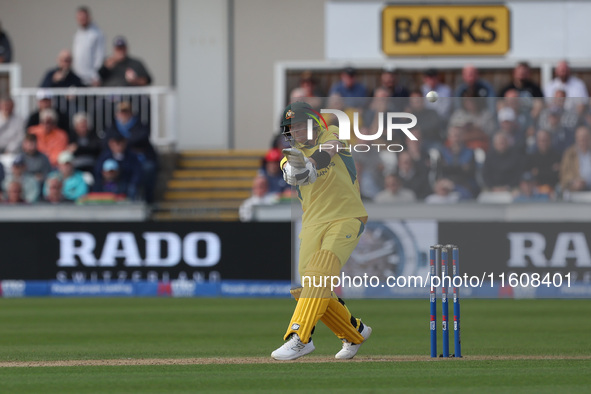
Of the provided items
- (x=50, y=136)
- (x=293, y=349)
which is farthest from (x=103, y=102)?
(x=293, y=349)

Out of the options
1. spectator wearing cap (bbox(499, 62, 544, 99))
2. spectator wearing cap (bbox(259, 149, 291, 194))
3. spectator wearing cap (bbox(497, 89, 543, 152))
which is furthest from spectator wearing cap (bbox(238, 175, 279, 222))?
spectator wearing cap (bbox(497, 89, 543, 152))

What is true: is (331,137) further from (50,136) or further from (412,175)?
(50,136)

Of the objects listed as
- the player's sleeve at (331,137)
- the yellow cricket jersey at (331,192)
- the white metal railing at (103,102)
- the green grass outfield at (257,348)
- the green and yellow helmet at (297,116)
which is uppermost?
the white metal railing at (103,102)

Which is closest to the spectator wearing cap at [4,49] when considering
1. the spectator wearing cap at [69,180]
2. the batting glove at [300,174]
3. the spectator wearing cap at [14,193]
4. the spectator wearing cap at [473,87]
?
the spectator wearing cap at [69,180]

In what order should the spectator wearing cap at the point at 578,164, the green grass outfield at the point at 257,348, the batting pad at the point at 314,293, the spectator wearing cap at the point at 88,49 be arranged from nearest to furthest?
the green grass outfield at the point at 257,348 < the batting pad at the point at 314,293 < the spectator wearing cap at the point at 578,164 < the spectator wearing cap at the point at 88,49

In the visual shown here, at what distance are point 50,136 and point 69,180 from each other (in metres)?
1.38

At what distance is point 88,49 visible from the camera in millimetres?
20484

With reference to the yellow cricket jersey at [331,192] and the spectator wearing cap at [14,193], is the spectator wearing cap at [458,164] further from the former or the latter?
the spectator wearing cap at [14,193]

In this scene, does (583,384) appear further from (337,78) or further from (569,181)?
(337,78)

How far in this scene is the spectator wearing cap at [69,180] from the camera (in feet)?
57.7

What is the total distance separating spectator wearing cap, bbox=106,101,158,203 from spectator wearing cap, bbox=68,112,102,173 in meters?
0.35

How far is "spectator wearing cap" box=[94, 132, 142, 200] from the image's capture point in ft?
58.2

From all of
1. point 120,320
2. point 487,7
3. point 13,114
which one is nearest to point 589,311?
point 120,320

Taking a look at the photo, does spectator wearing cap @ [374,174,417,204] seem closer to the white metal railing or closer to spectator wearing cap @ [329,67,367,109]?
spectator wearing cap @ [329,67,367,109]
